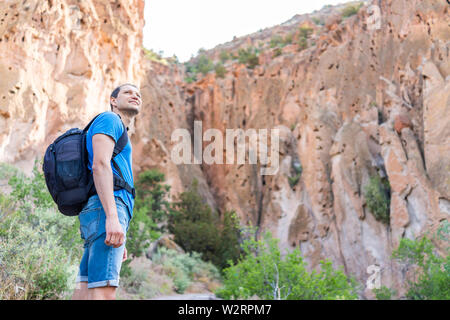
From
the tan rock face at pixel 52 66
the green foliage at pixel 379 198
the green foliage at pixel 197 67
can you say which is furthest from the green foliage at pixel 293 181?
the green foliage at pixel 197 67

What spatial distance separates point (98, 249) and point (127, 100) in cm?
87

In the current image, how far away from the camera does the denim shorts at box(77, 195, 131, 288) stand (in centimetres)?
186

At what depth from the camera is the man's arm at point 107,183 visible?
186 centimetres

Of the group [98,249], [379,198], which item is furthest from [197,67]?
[98,249]

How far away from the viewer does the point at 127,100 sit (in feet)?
7.51

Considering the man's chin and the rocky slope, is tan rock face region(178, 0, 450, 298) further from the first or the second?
the man's chin

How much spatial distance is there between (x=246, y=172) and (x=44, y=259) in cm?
1633

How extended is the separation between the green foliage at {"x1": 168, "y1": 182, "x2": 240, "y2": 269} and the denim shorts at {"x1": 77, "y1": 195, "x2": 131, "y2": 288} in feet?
45.8

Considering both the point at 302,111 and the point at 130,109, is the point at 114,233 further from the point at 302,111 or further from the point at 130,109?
the point at 302,111

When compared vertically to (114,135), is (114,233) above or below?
below

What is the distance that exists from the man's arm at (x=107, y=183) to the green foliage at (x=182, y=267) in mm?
11000

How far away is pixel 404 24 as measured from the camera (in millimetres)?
17422

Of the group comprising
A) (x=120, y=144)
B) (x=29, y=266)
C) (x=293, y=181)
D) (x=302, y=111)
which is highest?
(x=302, y=111)
